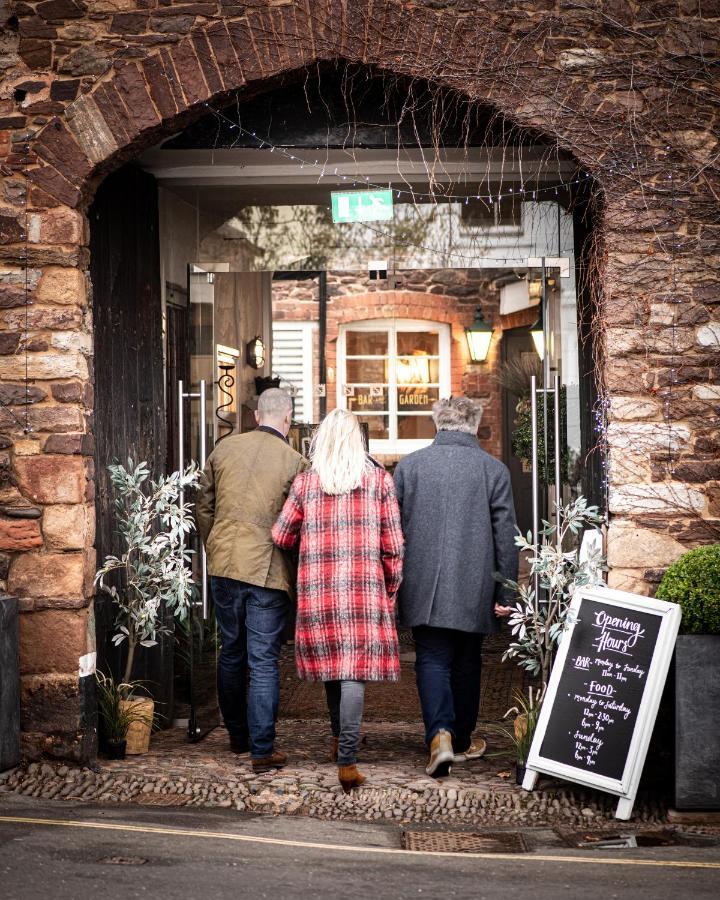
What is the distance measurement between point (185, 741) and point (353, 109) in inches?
142

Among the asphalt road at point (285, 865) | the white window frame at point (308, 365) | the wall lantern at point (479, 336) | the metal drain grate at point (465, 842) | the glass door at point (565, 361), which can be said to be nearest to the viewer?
the asphalt road at point (285, 865)

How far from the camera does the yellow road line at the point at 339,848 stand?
441cm

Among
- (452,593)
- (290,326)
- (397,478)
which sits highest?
(290,326)

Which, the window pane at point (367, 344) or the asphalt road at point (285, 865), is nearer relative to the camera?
the asphalt road at point (285, 865)

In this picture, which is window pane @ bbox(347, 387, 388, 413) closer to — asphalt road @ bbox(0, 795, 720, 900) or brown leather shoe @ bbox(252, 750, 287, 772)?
brown leather shoe @ bbox(252, 750, 287, 772)

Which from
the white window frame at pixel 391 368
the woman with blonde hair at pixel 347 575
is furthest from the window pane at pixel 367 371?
the woman with blonde hair at pixel 347 575

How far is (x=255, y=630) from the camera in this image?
18.7ft

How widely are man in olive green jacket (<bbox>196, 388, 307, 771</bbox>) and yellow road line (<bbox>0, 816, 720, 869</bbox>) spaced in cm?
103

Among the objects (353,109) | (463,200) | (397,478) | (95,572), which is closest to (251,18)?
(353,109)

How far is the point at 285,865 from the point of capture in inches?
170

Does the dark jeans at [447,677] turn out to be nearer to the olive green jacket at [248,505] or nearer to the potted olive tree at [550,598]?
the potted olive tree at [550,598]

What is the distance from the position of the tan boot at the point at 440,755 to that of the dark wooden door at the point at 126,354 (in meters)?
1.90

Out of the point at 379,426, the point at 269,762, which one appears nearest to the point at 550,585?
the point at 269,762

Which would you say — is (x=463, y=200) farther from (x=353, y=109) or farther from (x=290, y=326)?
(x=290, y=326)
